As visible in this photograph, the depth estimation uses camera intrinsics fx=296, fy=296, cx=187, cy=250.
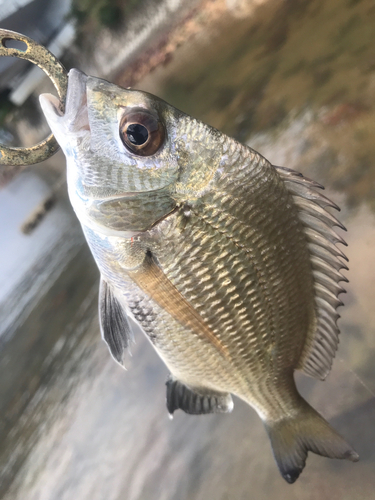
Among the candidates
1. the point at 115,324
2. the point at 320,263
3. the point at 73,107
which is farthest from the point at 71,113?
the point at 320,263

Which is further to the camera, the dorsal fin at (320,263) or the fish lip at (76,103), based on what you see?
the dorsal fin at (320,263)

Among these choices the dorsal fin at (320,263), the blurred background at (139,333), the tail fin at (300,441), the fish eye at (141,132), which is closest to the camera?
the fish eye at (141,132)

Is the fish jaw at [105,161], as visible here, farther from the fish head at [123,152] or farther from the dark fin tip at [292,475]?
the dark fin tip at [292,475]

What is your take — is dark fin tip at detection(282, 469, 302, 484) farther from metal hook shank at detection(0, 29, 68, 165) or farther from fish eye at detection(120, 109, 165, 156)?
metal hook shank at detection(0, 29, 68, 165)

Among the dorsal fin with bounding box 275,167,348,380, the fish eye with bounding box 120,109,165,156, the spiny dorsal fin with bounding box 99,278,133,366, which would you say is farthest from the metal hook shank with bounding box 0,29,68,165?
the dorsal fin with bounding box 275,167,348,380

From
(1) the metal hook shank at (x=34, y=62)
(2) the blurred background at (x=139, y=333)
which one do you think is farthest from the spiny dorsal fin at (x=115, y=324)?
(2) the blurred background at (x=139, y=333)

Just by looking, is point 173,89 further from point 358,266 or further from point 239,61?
point 358,266

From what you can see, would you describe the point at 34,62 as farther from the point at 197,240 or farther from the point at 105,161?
the point at 197,240
